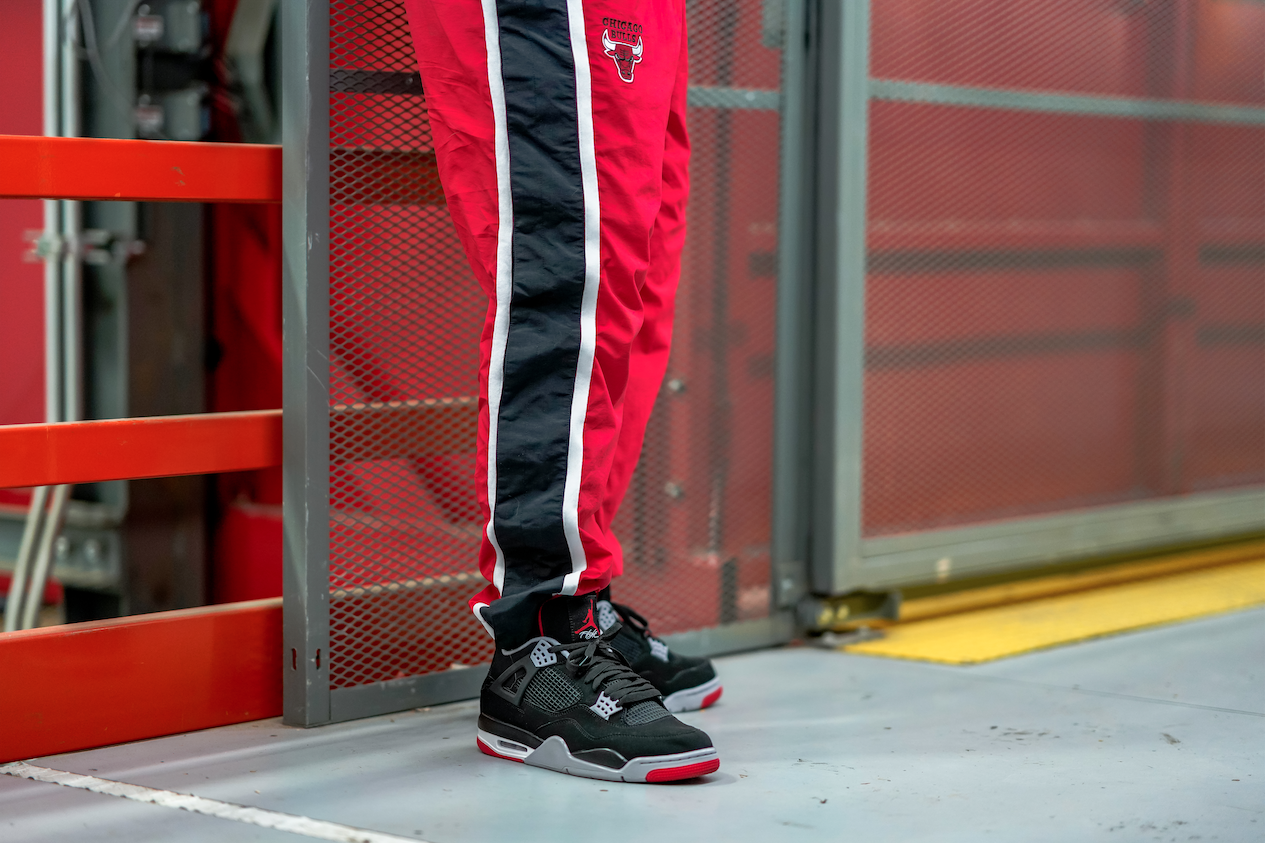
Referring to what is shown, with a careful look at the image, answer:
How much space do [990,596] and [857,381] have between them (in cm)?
58

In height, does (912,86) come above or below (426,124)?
above

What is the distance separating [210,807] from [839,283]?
135 cm

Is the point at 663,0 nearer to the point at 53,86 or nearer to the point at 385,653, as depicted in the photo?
the point at 385,653

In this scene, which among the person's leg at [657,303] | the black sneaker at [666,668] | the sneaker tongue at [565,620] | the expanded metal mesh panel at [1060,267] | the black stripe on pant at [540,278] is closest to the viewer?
the black stripe on pant at [540,278]

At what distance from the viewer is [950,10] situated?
2.54 m

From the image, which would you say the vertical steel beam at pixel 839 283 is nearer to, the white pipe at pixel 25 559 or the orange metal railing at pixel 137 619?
the orange metal railing at pixel 137 619

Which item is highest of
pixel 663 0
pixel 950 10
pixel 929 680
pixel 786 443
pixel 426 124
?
pixel 950 10

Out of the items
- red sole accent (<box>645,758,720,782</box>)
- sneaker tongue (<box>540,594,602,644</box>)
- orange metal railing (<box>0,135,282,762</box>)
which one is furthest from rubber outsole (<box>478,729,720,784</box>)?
orange metal railing (<box>0,135,282,762</box>)

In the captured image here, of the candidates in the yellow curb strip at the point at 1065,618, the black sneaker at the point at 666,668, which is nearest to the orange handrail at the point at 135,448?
the black sneaker at the point at 666,668

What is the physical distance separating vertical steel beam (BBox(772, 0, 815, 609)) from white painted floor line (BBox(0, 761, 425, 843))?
44.2 inches

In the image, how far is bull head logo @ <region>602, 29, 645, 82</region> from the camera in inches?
61.8

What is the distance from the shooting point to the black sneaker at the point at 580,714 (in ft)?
5.11

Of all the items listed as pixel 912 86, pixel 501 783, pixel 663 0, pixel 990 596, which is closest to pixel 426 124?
pixel 663 0

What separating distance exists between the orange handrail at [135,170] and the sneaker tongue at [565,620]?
0.62 m
